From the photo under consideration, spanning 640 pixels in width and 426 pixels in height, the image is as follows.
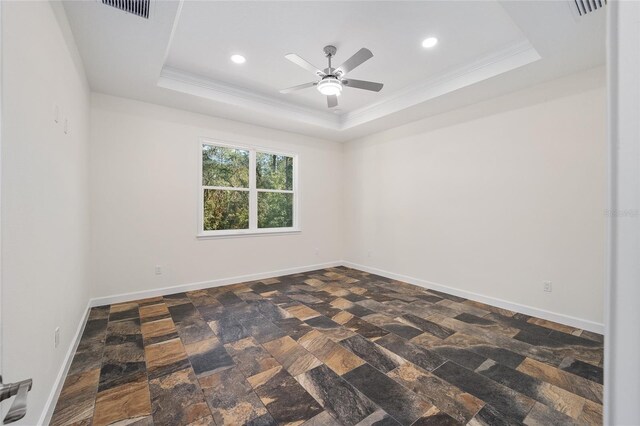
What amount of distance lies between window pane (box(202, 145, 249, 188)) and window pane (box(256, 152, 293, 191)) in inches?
10.0

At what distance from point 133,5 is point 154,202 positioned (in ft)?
8.17

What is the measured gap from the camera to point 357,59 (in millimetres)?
2645

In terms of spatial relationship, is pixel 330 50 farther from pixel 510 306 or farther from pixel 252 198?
pixel 510 306

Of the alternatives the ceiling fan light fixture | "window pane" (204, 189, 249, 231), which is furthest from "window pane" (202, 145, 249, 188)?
the ceiling fan light fixture

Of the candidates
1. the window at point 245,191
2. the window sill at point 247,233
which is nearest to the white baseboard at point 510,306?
the window sill at point 247,233

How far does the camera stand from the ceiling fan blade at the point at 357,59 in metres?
2.53

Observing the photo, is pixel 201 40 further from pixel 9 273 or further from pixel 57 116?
pixel 9 273

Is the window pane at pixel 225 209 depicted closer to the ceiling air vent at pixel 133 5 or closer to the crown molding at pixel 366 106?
the crown molding at pixel 366 106

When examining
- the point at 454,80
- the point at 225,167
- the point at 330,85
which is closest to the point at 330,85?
the point at 330,85

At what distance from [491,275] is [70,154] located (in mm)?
4767

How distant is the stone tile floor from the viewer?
5.96ft

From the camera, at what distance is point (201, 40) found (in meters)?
2.95

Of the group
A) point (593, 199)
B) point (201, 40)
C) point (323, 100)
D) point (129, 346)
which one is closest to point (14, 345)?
point (129, 346)

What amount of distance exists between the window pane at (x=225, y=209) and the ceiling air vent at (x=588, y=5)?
4.45 metres
